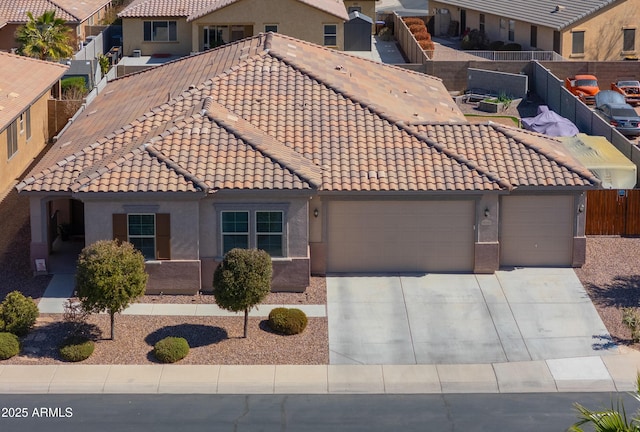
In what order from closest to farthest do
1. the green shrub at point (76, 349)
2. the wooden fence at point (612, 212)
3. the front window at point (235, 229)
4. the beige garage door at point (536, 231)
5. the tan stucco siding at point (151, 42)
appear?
the green shrub at point (76, 349) < the front window at point (235, 229) < the beige garage door at point (536, 231) < the wooden fence at point (612, 212) < the tan stucco siding at point (151, 42)

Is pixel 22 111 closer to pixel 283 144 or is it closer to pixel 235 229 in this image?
pixel 283 144

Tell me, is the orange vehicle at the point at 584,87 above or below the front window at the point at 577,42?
below

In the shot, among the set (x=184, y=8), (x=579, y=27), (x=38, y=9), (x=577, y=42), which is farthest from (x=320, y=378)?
(x=38, y=9)

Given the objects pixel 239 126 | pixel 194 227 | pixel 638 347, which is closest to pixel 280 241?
pixel 194 227

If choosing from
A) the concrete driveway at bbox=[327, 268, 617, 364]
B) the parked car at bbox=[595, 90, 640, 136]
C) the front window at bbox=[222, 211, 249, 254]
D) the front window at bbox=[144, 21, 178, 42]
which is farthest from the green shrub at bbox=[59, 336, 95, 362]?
the front window at bbox=[144, 21, 178, 42]

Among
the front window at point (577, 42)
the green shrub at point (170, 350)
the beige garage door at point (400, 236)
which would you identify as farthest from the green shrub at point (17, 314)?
the front window at point (577, 42)

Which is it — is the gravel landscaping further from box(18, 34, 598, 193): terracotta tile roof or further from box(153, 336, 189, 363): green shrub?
box(18, 34, 598, 193): terracotta tile roof

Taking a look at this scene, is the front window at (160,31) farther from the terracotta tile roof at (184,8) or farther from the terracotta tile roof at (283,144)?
the terracotta tile roof at (283,144)

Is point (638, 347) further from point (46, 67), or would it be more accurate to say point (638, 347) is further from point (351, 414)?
point (46, 67)

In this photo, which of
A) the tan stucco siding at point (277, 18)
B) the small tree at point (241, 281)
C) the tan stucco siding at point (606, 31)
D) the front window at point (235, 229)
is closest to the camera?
the small tree at point (241, 281)
